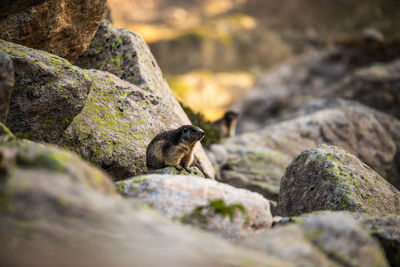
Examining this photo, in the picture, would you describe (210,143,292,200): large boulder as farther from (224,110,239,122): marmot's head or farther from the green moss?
the green moss

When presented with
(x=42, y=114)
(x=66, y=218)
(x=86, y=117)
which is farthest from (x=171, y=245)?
(x=86, y=117)

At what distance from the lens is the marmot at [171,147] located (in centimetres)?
814

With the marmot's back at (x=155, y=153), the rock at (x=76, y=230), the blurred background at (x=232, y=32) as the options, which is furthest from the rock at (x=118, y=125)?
the blurred background at (x=232, y=32)

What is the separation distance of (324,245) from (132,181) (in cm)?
315

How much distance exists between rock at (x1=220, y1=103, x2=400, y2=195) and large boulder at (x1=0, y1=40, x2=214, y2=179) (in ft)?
18.8

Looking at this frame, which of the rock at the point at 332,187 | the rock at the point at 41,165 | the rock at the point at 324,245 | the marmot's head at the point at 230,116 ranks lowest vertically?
the rock at the point at 324,245

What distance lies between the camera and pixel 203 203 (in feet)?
18.1

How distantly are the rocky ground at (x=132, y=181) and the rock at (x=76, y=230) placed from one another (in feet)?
0.04

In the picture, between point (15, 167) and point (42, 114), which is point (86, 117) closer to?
point (42, 114)

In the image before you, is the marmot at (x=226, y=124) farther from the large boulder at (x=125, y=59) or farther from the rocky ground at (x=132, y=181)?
the large boulder at (x=125, y=59)

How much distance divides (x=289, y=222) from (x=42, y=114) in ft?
17.3

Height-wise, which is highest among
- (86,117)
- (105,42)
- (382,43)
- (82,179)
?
(382,43)

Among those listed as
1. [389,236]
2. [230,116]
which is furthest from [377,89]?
[389,236]

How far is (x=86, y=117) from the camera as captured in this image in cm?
835
